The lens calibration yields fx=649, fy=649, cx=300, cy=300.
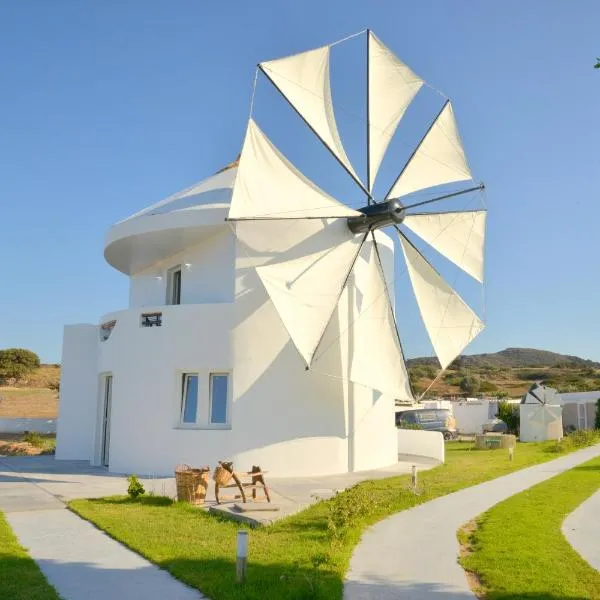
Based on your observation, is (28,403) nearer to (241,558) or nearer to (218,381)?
(218,381)

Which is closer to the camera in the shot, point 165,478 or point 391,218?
point 391,218

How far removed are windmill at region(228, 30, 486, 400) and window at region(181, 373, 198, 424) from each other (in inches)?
126

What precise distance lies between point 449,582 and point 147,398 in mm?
10982

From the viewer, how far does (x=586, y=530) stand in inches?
398

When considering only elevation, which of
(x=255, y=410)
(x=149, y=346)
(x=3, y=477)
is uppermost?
(x=149, y=346)

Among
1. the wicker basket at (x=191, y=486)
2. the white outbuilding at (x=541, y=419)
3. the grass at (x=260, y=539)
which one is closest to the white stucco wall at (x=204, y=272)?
the wicker basket at (x=191, y=486)

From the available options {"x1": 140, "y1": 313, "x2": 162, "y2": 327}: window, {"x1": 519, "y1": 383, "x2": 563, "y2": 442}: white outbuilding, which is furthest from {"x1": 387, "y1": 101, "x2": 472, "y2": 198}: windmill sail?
{"x1": 519, "y1": 383, "x2": 563, "y2": 442}: white outbuilding

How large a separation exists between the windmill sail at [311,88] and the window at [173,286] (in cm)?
709

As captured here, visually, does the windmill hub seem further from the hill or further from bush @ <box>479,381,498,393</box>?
the hill

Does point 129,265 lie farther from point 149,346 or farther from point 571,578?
point 571,578

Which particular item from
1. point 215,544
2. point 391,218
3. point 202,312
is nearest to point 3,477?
point 202,312

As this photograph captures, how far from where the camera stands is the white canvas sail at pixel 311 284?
1325cm

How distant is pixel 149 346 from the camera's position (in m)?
16.8

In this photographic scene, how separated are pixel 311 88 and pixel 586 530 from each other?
33.3 ft
